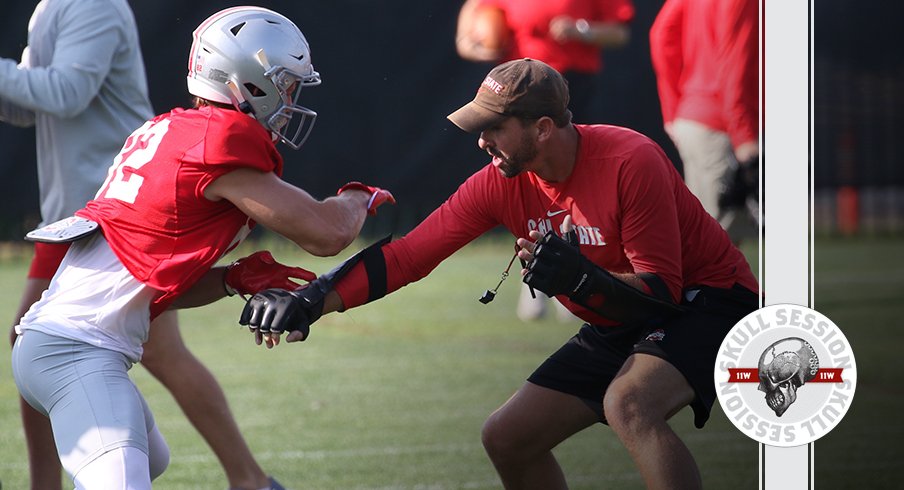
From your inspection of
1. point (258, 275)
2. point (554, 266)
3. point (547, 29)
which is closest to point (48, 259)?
point (258, 275)

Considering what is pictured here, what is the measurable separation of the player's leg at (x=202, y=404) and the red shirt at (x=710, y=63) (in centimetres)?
242

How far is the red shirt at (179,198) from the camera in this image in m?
2.94

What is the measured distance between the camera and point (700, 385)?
3.24 meters

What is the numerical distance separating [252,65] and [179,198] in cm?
41

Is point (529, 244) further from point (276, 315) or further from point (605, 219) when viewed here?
point (276, 315)

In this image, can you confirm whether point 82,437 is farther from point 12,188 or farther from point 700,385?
point 12,188

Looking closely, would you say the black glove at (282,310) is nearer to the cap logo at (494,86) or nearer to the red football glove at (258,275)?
the red football glove at (258,275)

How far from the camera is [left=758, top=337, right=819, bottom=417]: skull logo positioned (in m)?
2.98

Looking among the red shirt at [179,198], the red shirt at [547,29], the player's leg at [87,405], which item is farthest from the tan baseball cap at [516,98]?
the red shirt at [547,29]

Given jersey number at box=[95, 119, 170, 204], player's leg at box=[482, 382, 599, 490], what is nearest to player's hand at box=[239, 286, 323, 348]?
jersey number at box=[95, 119, 170, 204]

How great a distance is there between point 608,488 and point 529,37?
9.08ft

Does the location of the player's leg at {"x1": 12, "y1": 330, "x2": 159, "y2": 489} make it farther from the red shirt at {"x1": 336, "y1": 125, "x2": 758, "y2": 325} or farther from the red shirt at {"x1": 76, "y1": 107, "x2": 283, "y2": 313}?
the red shirt at {"x1": 336, "y1": 125, "x2": 758, "y2": 325}

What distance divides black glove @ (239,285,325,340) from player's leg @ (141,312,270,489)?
106 cm

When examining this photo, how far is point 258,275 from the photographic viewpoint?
129 inches
